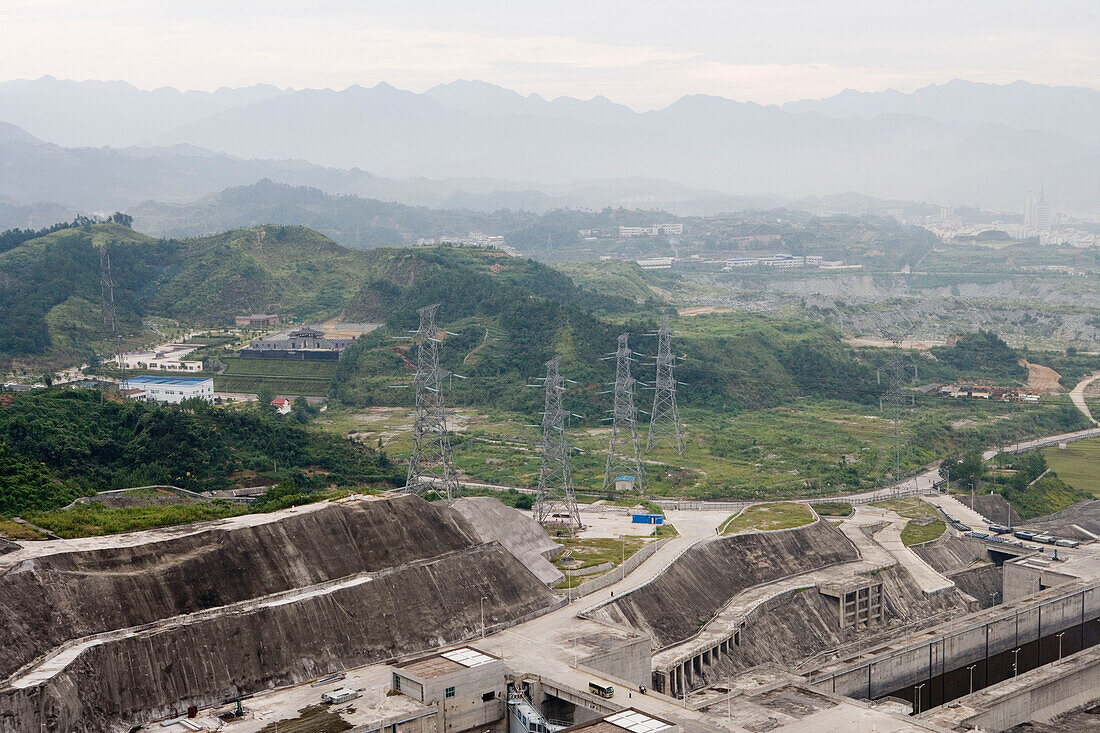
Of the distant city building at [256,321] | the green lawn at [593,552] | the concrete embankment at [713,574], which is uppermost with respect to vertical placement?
the distant city building at [256,321]

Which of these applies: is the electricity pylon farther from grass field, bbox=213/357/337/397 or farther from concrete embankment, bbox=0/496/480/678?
concrete embankment, bbox=0/496/480/678

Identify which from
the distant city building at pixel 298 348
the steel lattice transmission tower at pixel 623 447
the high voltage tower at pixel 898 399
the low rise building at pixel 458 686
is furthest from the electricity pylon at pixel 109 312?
the low rise building at pixel 458 686

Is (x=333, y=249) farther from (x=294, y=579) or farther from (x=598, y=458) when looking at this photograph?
(x=294, y=579)

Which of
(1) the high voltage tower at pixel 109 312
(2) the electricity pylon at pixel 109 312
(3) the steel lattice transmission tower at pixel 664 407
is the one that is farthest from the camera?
(1) the high voltage tower at pixel 109 312

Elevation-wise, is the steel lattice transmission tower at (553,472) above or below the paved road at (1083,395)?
above

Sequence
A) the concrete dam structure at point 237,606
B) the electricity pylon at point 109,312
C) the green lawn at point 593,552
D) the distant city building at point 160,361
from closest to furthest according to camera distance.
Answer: the concrete dam structure at point 237,606 → the green lawn at point 593,552 → the distant city building at point 160,361 → the electricity pylon at point 109,312

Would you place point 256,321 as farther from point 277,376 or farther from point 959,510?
point 959,510

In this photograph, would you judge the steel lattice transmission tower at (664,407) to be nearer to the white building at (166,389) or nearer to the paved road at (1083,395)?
the white building at (166,389)
